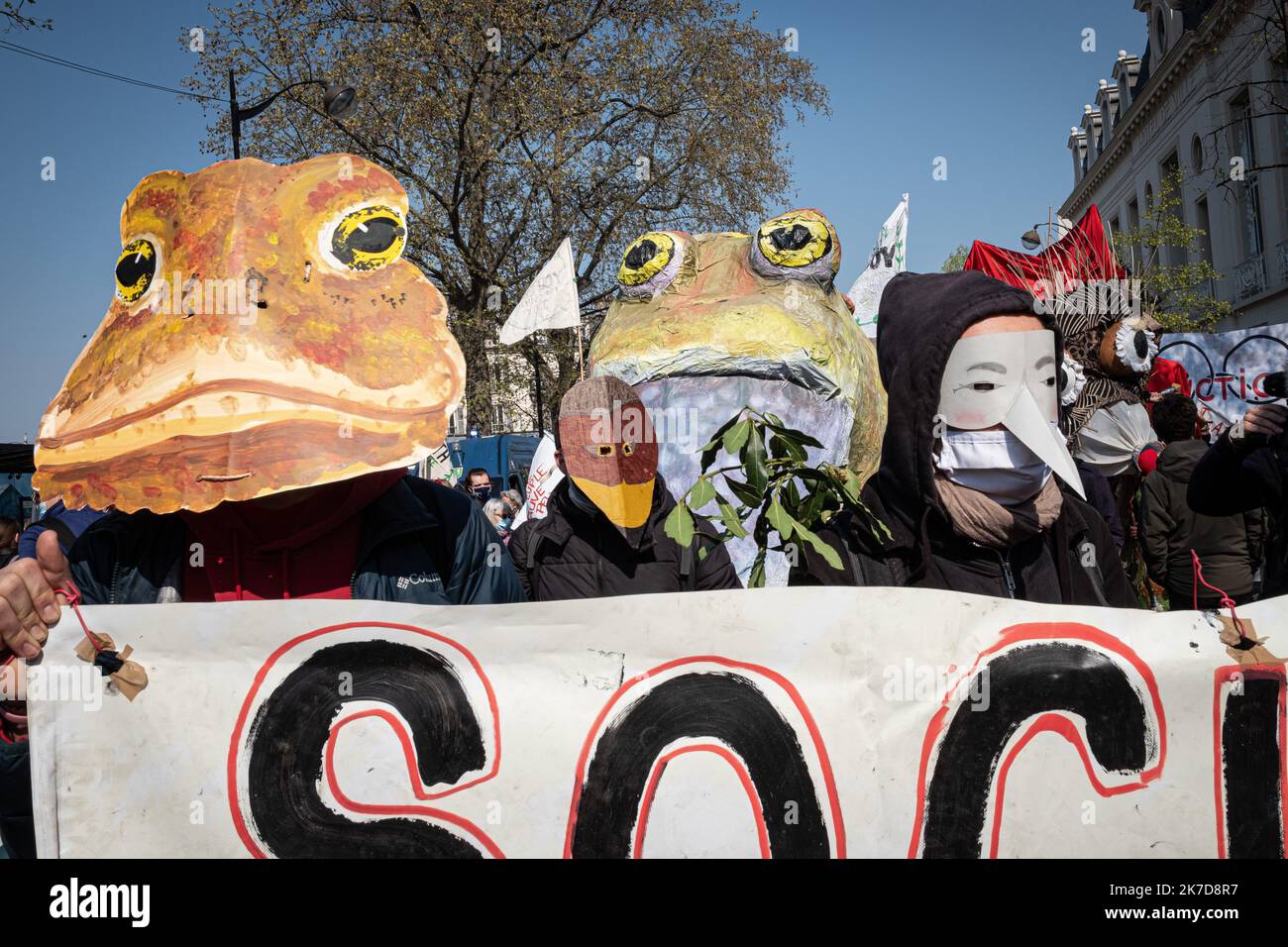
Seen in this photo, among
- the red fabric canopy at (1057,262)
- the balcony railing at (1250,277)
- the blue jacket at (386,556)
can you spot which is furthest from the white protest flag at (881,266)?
the balcony railing at (1250,277)

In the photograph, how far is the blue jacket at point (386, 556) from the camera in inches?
93.6

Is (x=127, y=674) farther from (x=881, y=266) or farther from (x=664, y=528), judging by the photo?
(x=881, y=266)

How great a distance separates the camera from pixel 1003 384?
2762 mm

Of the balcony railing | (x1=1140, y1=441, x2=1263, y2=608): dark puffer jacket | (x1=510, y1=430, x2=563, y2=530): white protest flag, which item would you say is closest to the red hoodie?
(x1=510, y1=430, x2=563, y2=530): white protest flag

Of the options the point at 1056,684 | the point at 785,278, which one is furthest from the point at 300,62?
the point at 1056,684

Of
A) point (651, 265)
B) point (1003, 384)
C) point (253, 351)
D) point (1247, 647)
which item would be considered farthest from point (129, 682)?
point (651, 265)

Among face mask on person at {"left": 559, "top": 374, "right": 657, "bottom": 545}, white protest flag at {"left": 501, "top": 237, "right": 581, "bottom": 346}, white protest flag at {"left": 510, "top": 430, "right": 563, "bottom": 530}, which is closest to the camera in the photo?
face mask on person at {"left": 559, "top": 374, "right": 657, "bottom": 545}

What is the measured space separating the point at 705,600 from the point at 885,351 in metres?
1.17

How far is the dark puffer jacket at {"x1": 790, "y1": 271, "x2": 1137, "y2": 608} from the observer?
8.84 ft

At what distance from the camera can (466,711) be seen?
7.16 ft

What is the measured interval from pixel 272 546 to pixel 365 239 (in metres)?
0.77

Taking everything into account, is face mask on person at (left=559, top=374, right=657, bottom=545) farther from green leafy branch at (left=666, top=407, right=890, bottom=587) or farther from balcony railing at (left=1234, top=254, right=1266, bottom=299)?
balcony railing at (left=1234, top=254, right=1266, bottom=299)

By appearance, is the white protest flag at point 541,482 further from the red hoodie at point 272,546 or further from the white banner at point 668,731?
the white banner at point 668,731

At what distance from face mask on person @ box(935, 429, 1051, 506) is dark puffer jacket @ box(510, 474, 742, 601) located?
726 millimetres
